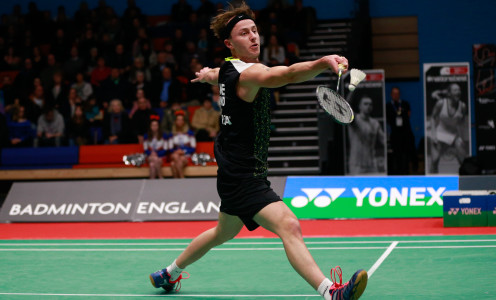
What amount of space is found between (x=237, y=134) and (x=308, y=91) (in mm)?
11502

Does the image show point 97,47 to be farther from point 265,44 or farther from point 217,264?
point 217,264

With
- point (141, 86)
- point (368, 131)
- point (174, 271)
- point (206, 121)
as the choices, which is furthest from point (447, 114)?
point (174, 271)

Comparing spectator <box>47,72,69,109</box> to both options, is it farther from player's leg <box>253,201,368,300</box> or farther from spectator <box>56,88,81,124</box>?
player's leg <box>253,201,368,300</box>

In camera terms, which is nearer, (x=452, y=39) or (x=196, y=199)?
(x=196, y=199)

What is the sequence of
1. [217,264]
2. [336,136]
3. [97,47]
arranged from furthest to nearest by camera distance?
1. [97,47]
2. [336,136]
3. [217,264]

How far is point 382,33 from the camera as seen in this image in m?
18.6

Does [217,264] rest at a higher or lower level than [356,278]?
lower

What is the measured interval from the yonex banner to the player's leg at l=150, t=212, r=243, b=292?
487cm

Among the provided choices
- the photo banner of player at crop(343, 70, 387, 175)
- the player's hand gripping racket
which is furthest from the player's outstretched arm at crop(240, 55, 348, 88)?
the photo banner of player at crop(343, 70, 387, 175)

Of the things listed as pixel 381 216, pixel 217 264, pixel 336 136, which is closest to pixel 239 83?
pixel 217 264

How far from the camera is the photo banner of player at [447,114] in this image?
13289mm

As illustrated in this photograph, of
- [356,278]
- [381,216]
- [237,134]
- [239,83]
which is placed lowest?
[381,216]

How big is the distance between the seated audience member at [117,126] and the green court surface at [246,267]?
6146 mm

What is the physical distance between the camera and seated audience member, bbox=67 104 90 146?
15.0 metres
